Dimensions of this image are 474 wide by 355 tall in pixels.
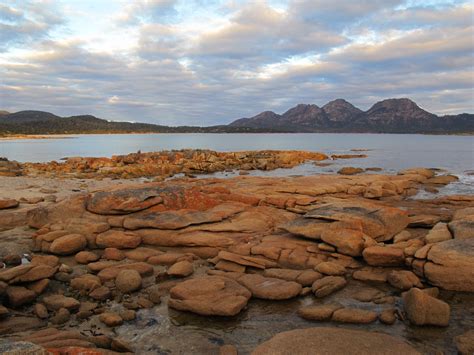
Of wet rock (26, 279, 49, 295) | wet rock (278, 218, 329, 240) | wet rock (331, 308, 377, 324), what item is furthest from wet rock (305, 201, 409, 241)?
wet rock (26, 279, 49, 295)

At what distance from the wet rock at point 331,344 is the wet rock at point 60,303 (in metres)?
6.46

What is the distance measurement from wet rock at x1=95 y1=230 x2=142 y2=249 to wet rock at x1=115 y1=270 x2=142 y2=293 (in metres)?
3.99

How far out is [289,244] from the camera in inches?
691

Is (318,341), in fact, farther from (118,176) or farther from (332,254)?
(118,176)

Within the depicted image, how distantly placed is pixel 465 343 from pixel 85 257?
46.8 feet

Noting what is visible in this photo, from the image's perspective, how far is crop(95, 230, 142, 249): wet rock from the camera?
18.3m

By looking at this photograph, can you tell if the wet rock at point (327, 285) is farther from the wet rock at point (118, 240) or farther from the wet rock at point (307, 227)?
the wet rock at point (118, 240)

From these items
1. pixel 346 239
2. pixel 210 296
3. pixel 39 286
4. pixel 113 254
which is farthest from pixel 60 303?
pixel 346 239

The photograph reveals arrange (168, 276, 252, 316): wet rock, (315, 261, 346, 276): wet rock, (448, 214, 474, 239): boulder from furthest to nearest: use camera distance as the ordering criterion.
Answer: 1. (448, 214, 474, 239): boulder
2. (315, 261, 346, 276): wet rock
3. (168, 276, 252, 316): wet rock

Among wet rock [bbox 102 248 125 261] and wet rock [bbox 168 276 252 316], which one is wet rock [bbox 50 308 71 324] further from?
wet rock [bbox 102 248 125 261]

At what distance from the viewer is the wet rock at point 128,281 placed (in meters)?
13.9

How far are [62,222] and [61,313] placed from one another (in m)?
9.28

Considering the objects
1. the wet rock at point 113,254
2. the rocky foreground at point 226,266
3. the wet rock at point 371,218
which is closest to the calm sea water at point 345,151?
the wet rock at point 371,218

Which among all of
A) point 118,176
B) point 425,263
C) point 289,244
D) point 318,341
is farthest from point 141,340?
point 118,176
